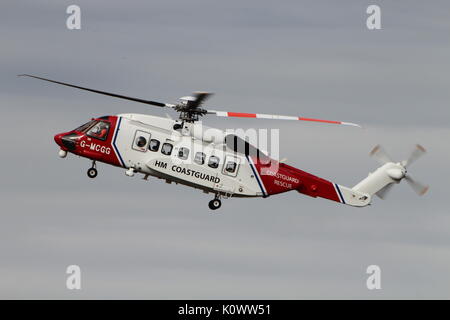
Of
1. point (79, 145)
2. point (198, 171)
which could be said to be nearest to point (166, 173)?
point (198, 171)

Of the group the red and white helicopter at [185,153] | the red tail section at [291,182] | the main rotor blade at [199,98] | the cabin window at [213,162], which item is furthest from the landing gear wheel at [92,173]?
the red tail section at [291,182]

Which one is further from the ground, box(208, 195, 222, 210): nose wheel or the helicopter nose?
the helicopter nose

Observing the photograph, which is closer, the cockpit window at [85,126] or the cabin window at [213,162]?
the cabin window at [213,162]

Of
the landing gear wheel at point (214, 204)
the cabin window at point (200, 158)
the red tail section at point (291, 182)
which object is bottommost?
the landing gear wheel at point (214, 204)

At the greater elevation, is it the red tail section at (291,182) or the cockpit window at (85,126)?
the cockpit window at (85,126)

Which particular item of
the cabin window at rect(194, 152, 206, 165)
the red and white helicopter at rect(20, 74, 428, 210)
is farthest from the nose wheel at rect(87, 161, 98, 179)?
the cabin window at rect(194, 152, 206, 165)

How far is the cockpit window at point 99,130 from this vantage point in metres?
46.7

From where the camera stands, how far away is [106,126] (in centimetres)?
4678

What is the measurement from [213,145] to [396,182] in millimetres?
11225

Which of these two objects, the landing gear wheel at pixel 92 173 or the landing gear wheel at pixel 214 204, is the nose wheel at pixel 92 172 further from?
the landing gear wheel at pixel 214 204

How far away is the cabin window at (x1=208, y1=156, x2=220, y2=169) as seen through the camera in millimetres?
46125

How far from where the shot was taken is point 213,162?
46.2 metres

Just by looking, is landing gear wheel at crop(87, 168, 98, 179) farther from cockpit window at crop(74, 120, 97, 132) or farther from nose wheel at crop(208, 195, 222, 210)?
nose wheel at crop(208, 195, 222, 210)

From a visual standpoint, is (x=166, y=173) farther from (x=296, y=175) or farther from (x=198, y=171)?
(x=296, y=175)
